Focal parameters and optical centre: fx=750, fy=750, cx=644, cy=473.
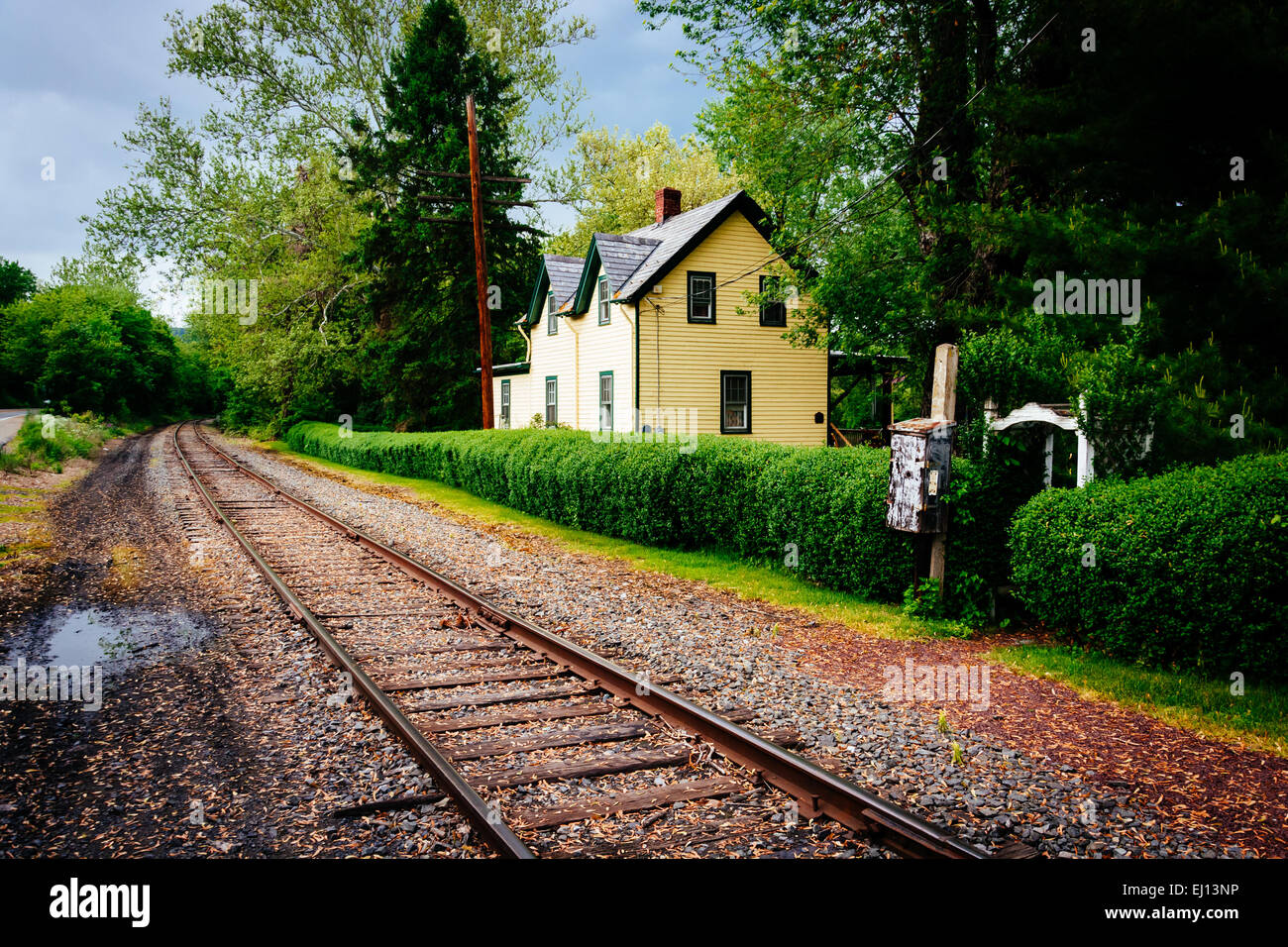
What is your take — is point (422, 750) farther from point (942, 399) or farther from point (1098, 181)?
point (1098, 181)

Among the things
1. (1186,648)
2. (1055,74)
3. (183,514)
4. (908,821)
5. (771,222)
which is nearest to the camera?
(908,821)

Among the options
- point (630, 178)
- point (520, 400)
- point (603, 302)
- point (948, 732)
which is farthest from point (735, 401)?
point (630, 178)

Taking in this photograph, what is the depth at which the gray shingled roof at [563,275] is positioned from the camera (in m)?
27.8

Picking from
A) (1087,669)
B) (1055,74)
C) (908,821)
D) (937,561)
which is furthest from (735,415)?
(908,821)

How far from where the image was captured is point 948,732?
5109 mm

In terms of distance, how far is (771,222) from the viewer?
23.6 meters

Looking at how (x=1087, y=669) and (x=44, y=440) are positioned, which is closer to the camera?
(x=1087, y=669)

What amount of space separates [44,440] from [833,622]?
91.0 feet

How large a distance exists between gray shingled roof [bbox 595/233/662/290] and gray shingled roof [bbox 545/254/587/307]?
2.77 meters

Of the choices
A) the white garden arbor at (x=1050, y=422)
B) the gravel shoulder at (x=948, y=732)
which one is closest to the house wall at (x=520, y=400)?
the gravel shoulder at (x=948, y=732)

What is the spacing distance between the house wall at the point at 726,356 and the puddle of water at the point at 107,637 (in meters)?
16.2

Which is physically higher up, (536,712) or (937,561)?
(937,561)
